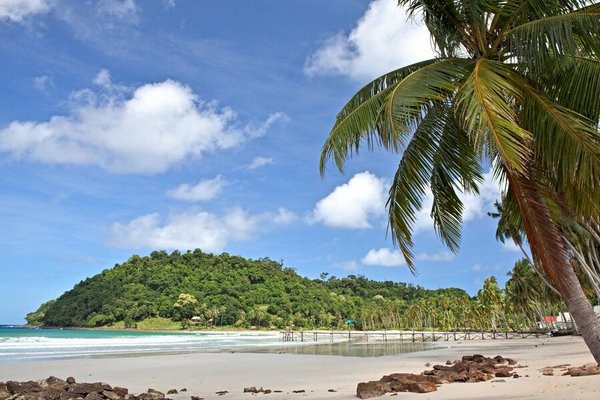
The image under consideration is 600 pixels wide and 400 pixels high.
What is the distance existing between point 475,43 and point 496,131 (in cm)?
216

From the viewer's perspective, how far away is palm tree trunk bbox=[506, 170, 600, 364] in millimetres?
5395

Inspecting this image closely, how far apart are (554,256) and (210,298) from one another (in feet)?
332

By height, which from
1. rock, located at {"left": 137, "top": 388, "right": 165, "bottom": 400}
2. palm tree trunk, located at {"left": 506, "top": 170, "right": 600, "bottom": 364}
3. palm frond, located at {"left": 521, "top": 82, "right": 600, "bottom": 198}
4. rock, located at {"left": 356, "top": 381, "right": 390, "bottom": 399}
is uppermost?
palm frond, located at {"left": 521, "top": 82, "right": 600, "bottom": 198}

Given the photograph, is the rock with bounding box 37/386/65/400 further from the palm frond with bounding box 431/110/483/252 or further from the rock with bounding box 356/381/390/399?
the palm frond with bounding box 431/110/483/252

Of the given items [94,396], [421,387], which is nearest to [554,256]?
[421,387]

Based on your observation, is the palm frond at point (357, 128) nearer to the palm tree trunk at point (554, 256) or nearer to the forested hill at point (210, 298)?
the palm tree trunk at point (554, 256)

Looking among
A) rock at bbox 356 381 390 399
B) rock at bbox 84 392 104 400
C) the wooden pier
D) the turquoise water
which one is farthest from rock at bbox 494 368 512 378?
the wooden pier

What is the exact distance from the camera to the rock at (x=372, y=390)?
9586 mm

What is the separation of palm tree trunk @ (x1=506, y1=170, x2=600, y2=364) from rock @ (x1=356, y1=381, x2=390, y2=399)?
16.2 ft

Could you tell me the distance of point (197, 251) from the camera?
123m

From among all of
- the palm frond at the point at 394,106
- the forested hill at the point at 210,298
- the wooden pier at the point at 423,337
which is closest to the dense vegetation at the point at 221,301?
the forested hill at the point at 210,298

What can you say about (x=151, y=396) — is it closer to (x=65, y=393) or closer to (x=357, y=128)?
(x=65, y=393)

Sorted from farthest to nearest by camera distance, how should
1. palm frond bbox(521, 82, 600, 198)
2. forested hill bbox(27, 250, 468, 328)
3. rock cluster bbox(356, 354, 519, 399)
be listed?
forested hill bbox(27, 250, 468, 328), rock cluster bbox(356, 354, 519, 399), palm frond bbox(521, 82, 600, 198)

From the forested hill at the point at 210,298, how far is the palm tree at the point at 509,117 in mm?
89541
